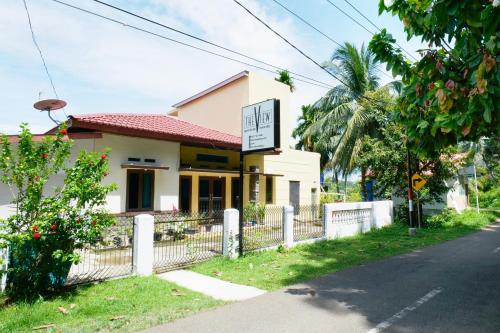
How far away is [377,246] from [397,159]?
6.69 m

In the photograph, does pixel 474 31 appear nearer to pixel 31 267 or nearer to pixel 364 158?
pixel 31 267

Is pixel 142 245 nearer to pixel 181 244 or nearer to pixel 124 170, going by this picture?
pixel 181 244

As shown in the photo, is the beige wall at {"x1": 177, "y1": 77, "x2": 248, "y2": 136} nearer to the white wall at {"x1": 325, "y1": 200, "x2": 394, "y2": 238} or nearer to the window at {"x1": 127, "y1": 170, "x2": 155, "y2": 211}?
the window at {"x1": 127, "y1": 170, "x2": 155, "y2": 211}

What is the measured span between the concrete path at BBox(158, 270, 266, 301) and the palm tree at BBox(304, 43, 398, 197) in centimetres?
1488

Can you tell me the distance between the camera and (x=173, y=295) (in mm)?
6176

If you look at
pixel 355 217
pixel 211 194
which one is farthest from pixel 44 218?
pixel 355 217

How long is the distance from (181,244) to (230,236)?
1.68 meters

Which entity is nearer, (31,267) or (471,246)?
(31,267)

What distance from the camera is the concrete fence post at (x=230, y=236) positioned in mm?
9195

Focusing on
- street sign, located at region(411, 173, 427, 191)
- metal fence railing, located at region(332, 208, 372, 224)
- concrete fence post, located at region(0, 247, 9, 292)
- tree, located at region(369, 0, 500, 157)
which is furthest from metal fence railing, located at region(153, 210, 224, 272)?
street sign, located at region(411, 173, 427, 191)

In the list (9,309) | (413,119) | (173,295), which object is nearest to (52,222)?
(9,309)

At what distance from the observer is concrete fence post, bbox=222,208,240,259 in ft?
30.2

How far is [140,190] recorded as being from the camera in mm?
12312

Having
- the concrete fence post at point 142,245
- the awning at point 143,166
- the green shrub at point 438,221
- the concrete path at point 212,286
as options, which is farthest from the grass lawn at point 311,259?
the awning at point 143,166
